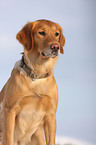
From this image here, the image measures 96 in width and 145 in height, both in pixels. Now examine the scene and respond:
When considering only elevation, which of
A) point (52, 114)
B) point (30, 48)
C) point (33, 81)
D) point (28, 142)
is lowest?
point (28, 142)

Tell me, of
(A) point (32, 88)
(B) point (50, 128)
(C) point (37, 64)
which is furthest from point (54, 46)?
(B) point (50, 128)

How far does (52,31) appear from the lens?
5750mm

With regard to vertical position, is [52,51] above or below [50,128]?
above

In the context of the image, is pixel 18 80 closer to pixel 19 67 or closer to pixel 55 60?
pixel 19 67

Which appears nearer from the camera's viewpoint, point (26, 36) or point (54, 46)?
point (54, 46)

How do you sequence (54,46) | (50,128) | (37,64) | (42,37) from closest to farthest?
(54,46)
(42,37)
(37,64)
(50,128)

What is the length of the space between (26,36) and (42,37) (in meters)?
0.26

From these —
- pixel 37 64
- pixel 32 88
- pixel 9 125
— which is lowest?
pixel 9 125

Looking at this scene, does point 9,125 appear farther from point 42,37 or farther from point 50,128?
point 42,37

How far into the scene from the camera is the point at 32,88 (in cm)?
573

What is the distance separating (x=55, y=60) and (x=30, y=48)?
0.50 meters

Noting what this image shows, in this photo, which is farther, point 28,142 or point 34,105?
point 28,142

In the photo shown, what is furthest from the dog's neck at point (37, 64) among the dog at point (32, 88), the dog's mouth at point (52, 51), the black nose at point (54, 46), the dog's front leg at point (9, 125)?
the dog's front leg at point (9, 125)

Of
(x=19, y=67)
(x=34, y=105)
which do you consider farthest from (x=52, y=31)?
(x=34, y=105)
